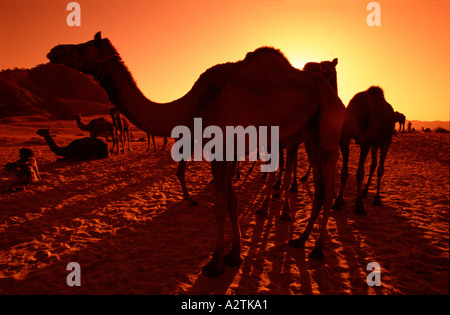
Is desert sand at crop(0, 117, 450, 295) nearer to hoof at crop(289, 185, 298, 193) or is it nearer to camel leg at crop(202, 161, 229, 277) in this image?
camel leg at crop(202, 161, 229, 277)

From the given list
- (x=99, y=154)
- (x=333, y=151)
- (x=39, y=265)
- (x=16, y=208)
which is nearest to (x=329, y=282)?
(x=333, y=151)

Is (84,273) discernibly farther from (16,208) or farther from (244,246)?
(16,208)

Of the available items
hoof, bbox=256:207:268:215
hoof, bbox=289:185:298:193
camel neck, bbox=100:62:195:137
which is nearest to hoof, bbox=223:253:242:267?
camel neck, bbox=100:62:195:137

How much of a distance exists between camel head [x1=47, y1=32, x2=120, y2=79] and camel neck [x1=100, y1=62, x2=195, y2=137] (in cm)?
13

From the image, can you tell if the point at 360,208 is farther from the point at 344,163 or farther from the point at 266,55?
the point at 266,55

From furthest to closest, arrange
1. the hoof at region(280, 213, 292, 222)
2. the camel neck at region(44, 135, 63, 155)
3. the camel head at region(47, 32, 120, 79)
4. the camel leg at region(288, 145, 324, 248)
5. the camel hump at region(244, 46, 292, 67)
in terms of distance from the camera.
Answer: the camel neck at region(44, 135, 63, 155) → the hoof at region(280, 213, 292, 222) → the camel leg at region(288, 145, 324, 248) → the camel hump at region(244, 46, 292, 67) → the camel head at region(47, 32, 120, 79)

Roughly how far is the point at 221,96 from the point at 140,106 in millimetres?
1031

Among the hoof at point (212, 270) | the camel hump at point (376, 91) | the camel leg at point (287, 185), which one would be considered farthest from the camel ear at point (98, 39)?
the camel hump at point (376, 91)

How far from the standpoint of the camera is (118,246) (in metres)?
4.32

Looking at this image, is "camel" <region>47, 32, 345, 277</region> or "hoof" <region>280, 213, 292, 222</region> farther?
"hoof" <region>280, 213, 292, 222</region>

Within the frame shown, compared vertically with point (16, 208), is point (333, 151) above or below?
above

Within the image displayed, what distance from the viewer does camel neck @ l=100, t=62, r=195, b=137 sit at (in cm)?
324

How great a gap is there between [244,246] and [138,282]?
5.80 feet

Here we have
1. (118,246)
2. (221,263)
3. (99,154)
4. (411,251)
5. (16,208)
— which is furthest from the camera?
(99,154)
